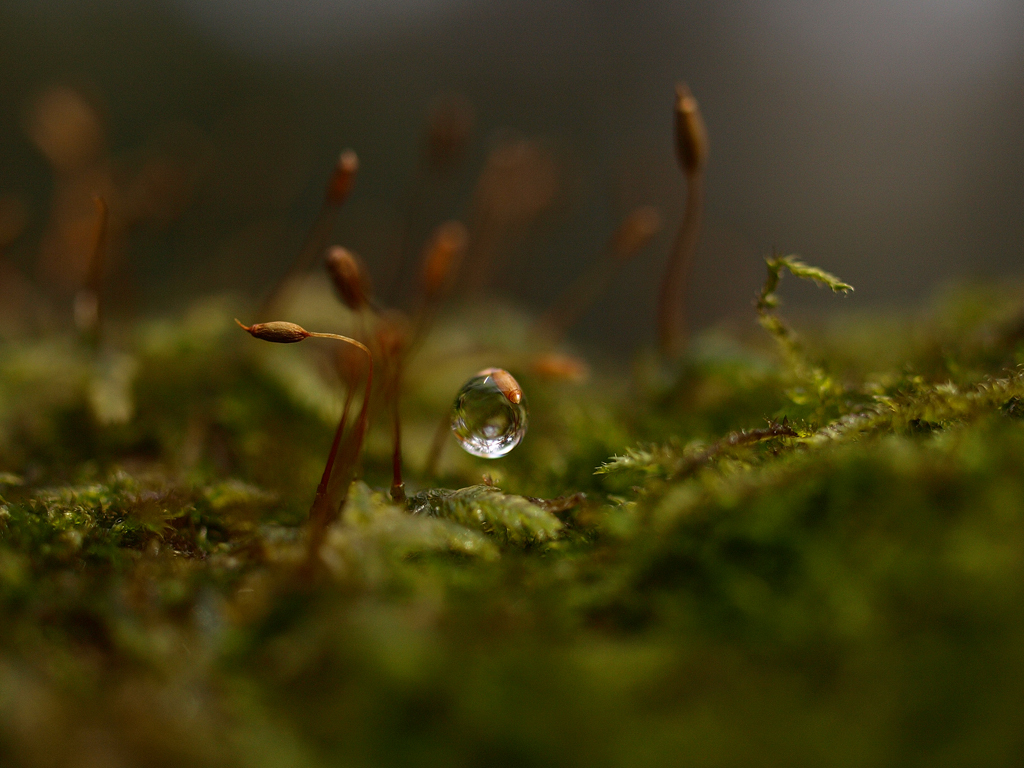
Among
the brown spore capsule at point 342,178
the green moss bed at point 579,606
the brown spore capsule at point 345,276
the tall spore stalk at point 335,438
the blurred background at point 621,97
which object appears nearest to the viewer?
the green moss bed at point 579,606

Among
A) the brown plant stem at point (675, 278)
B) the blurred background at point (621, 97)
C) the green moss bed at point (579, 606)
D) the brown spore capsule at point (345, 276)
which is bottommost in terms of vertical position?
the green moss bed at point (579, 606)

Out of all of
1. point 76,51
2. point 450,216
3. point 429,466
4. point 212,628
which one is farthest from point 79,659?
point 76,51

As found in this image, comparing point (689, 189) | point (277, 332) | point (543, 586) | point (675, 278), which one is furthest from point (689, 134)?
point (543, 586)

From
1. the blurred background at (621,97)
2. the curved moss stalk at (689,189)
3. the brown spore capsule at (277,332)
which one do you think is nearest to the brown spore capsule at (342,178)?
the brown spore capsule at (277,332)

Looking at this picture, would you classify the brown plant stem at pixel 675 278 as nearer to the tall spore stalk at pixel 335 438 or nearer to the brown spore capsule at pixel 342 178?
the brown spore capsule at pixel 342 178

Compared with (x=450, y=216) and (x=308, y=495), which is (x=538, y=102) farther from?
→ (x=308, y=495)

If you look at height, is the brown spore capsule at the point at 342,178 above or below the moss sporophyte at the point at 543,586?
above

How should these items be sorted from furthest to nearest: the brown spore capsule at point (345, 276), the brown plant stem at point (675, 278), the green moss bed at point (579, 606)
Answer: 1. the brown plant stem at point (675, 278)
2. the brown spore capsule at point (345, 276)
3. the green moss bed at point (579, 606)
